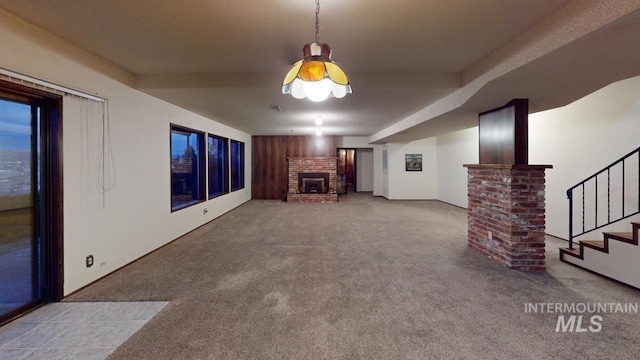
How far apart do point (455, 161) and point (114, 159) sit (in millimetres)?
8102

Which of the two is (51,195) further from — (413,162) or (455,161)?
(413,162)

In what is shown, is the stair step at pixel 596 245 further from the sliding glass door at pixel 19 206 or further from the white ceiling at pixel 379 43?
the sliding glass door at pixel 19 206

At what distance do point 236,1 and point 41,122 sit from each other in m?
2.22

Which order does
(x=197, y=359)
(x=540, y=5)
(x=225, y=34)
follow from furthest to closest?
(x=225, y=34) < (x=540, y=5) < (x=197, y=359)

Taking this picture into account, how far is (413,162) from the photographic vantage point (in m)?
9.16

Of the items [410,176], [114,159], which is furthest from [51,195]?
[410,176]

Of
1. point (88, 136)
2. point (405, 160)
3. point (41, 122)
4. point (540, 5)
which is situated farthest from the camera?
point (405, 160)

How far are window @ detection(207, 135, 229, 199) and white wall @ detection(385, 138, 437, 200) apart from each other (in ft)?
18.0

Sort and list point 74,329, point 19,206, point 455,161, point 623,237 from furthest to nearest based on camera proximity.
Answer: point 455,161, point 623,237, point 19,206, point 74,329

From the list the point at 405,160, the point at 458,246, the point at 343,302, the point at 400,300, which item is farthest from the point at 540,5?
the point at 405,160

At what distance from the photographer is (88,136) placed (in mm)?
2754

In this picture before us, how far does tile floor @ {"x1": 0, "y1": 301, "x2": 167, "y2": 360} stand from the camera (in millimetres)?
1800

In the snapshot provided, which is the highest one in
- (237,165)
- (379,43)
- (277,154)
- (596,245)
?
(379,43)

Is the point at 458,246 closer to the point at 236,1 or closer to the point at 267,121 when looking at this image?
the point at 236,1
